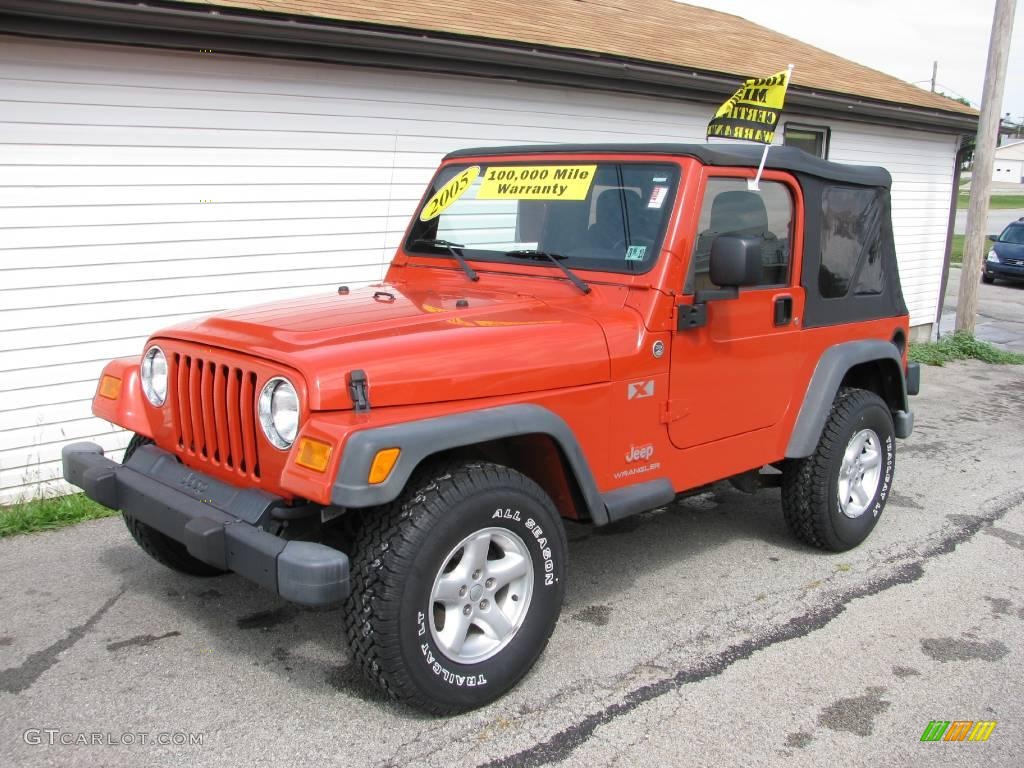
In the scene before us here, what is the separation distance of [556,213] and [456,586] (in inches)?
71.5

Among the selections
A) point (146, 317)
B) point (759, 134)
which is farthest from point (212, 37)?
point (759, 134)

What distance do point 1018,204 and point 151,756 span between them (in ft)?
176

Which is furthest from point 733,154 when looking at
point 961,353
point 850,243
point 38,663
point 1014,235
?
point 1014,235

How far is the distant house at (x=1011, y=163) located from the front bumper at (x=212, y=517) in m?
91.3

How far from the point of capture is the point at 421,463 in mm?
3250

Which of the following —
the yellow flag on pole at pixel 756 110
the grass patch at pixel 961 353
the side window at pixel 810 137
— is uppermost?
the side window at pixel 810 137

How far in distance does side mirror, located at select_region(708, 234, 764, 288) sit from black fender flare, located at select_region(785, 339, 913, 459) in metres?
1.06

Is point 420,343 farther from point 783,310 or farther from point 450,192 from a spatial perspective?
point 783,310

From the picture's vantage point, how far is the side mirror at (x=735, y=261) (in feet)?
12.2

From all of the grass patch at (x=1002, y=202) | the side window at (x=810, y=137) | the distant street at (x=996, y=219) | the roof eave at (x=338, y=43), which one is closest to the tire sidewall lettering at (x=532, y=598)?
the roof eave at (x=338, y=43)

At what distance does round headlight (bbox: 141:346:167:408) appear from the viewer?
3.67 meters

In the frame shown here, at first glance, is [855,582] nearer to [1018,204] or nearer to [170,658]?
[170,658]

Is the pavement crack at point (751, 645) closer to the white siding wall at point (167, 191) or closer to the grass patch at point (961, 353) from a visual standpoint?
the white siding wall at point (167, 191)

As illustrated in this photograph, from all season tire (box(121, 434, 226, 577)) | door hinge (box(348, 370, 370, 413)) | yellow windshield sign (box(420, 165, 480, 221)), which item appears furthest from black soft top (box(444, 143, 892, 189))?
all season tire (box(121, 434, 226, 577))
